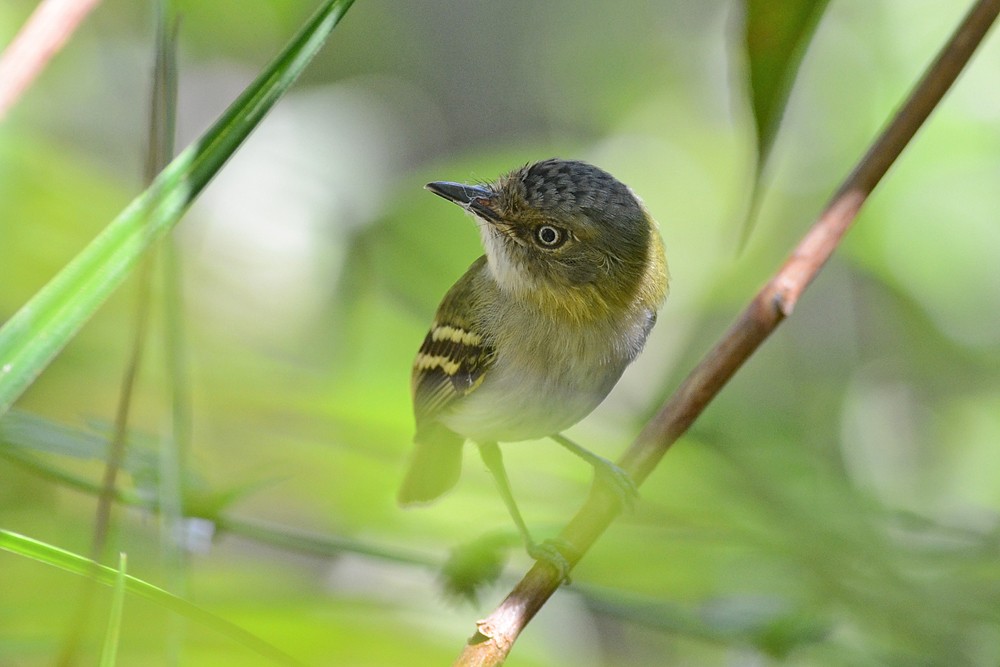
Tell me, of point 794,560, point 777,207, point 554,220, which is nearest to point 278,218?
point 554,220

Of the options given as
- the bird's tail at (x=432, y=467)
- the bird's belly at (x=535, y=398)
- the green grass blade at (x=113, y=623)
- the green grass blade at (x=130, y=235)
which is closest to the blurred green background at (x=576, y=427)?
the bird's tail at (x=432, y=467)

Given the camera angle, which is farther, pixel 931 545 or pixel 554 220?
pixel 554 220

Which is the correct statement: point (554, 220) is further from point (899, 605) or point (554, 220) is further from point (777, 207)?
point (899, 605)

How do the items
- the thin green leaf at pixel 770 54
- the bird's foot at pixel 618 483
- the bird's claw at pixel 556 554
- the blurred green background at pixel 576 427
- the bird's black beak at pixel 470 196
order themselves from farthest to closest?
1. the bird's black beak at pixel 470 196
2. the blurred green background at pixel 576 427
3. the bird's foot at pixel 618 483
4. the bird's claw at pixel 556 554
5. the thin green leaf at pixel 770 54

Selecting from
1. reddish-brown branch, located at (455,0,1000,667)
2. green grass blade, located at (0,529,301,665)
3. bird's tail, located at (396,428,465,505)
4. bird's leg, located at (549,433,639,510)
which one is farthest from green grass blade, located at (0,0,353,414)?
bird's tail, located at (396,428,465,505)

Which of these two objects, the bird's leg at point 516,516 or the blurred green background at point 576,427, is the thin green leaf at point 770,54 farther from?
the bird's leg at point 516,516

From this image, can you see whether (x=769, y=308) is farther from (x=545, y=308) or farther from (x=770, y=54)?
(x=545, y=308)
